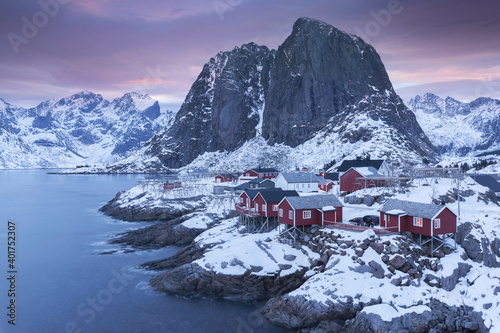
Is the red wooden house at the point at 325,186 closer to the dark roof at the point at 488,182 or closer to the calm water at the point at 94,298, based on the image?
the dark roof at the point at 488,182

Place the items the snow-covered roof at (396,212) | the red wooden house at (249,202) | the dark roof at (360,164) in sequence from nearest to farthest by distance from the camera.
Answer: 1. the snow-covered roof at (396,212)
2. the red wooden house at (249,202)
3. the dark roof at (360,164)

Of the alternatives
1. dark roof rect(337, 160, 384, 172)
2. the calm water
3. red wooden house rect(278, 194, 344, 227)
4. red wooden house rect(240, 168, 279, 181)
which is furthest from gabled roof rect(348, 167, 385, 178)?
red wooden house rect(240, 168, 279, 181)

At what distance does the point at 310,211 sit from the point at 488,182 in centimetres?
4314

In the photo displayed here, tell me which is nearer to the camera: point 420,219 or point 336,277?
point 336,277

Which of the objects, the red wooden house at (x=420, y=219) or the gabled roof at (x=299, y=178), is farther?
the gabled roof at (x=299, y=178)

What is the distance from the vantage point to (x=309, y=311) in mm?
32625

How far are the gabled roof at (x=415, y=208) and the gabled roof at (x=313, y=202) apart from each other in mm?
6133

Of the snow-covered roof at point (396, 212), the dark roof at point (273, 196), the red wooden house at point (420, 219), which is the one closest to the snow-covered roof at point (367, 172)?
the dark roof at point (273, 196)

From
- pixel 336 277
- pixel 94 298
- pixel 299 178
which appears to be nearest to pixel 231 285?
pixel 336 277

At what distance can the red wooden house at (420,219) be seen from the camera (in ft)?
128

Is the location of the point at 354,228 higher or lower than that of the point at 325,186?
lower

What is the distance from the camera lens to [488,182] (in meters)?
68.4

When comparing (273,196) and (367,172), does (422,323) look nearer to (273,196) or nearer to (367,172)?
(273,196)

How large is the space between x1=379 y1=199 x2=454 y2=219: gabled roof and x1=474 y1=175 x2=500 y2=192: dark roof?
35.1 metres
